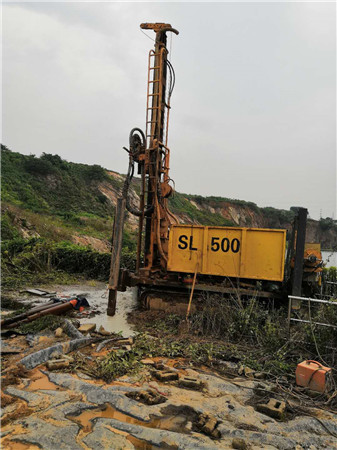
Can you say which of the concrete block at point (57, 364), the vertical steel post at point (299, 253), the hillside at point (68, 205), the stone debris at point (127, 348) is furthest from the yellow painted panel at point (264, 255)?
the hillside at point (68, 205)

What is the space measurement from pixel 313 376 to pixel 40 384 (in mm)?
3726

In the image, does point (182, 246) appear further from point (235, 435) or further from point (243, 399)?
point (235, 435)

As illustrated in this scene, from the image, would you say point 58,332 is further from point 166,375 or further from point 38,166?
point 38,166

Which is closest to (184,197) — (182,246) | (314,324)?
(182,246)

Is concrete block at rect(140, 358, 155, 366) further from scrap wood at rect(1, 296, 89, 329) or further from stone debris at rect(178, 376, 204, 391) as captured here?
scrap wood at rect(1, 296, 89, 329)

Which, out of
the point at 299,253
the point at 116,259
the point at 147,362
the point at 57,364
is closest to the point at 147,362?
the point at 147,362

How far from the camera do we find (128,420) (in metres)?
3.52

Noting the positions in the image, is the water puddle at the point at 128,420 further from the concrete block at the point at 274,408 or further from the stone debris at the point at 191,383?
the concrete block at the point at 274,408

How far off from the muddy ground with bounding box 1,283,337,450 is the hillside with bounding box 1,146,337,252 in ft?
34.0

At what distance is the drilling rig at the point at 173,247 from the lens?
805 cm

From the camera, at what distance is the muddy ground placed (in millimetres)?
3127

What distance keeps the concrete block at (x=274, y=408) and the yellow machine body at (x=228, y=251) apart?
421 cm

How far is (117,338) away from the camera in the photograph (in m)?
6.26

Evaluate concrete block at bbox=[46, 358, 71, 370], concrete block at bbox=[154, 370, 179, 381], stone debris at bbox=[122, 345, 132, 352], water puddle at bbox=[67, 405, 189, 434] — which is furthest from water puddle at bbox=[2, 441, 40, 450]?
stone debris at bbox=[122, 345, 132, 352]
